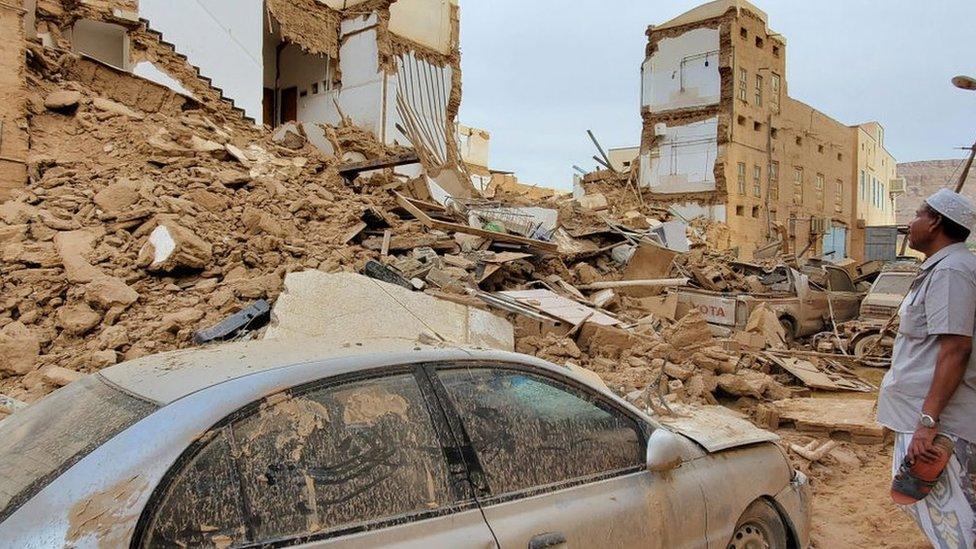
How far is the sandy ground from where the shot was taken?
4059mm

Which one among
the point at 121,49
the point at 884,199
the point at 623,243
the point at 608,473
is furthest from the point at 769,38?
the point at 608,473

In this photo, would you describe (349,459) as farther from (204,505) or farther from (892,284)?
(892,284)

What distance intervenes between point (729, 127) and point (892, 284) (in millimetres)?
16888

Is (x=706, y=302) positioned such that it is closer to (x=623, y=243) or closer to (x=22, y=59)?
(x=623, y=243)

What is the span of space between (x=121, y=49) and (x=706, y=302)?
45.1 ft

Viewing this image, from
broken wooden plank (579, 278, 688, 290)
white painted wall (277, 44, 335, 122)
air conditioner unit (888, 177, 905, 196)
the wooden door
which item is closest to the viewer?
broken wooden plank (579, 278, 688, 290)

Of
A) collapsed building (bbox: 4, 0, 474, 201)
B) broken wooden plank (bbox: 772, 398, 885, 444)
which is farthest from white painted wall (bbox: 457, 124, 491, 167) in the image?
broken wooden plank (bbox: 772, 398, 885, 444)

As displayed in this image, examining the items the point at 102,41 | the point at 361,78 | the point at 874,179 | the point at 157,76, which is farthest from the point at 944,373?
the point at 874,179

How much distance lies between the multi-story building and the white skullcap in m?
27.1

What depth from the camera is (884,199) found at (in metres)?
43.7

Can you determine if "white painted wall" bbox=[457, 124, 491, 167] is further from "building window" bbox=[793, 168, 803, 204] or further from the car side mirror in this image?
the car side mirror

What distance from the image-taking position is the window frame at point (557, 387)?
7.10ft

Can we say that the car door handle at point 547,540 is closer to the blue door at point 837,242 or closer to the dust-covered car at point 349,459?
the dust-covered car at point 349,459

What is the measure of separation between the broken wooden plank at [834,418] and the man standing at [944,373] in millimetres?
3561
